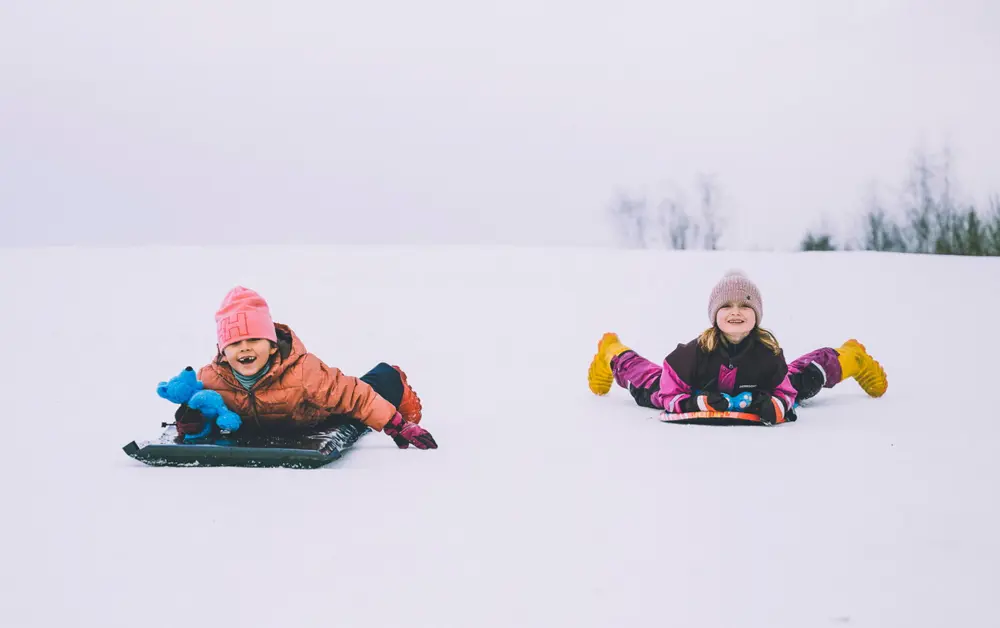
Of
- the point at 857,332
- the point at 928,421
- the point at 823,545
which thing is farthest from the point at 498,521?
the point at 857,332

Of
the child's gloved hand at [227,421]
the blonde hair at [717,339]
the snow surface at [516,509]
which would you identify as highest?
the blonde hair at [717,339]

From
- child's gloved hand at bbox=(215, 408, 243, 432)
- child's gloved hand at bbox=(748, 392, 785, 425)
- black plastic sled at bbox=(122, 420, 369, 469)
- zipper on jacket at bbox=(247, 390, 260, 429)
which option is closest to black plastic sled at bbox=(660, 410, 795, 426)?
child's gloved hand at bbox=(748, 392, 785, 425)

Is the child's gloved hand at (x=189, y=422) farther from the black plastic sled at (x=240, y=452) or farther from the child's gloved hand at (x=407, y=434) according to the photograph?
the child's gloved hand at (x=407, y=434)

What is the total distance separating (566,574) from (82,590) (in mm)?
1245

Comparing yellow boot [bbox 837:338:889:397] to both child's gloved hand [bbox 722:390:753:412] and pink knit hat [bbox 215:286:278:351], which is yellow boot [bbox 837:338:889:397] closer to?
child's gloved hand [bbox 722:390:753:412]

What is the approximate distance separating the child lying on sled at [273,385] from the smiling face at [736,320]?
1.80 metres

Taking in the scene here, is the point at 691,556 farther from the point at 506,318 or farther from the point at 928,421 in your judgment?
the point at 506,318

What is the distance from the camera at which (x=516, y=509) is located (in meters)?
3.07

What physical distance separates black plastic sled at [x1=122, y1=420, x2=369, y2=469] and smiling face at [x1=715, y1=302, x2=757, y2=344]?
2225 mm

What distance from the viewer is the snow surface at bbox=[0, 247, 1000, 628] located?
226cm

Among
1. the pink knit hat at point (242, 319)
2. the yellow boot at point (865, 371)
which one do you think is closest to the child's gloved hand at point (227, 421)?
the pink knit hat at point (242, 319)

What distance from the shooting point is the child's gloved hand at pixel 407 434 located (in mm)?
4227

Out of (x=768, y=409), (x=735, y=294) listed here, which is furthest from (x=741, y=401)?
(x=735, y=294)

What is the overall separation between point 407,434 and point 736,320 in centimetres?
193
